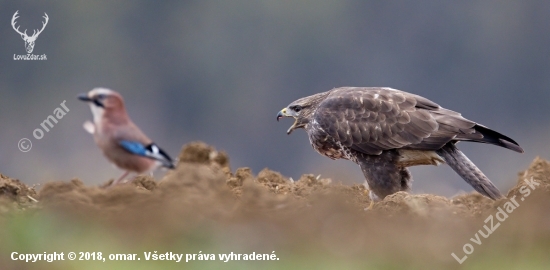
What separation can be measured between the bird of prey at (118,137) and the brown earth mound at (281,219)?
1.06 ft

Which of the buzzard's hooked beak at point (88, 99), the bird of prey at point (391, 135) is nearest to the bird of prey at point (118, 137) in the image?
the buzzard's hooked beak at point (88, 99)

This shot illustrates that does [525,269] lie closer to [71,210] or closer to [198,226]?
[198,226]

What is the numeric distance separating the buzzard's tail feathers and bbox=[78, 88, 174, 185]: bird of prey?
3.78m

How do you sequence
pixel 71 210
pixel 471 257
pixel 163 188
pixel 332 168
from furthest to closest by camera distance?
1. pixel 332 168
2. pixel 163 188
3. pixel 71 210
4. pixel 471 257

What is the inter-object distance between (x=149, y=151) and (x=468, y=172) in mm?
3953

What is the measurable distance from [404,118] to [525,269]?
3.69 meters

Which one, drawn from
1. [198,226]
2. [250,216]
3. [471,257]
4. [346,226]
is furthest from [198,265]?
[471,257]

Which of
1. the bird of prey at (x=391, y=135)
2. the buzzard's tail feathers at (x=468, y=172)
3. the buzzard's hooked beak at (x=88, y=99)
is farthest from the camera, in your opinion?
the bird of prey at (x=391, y=135)

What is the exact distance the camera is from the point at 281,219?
452cm

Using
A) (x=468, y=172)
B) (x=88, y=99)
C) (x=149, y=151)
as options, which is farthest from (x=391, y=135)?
(x=88, y=99)

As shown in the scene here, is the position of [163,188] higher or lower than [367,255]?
higher

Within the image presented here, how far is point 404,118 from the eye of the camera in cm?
740

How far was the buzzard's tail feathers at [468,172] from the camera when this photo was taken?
6.79 m

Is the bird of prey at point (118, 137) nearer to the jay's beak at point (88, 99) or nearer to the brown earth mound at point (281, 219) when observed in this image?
the jay's beak at point (88, 99)
